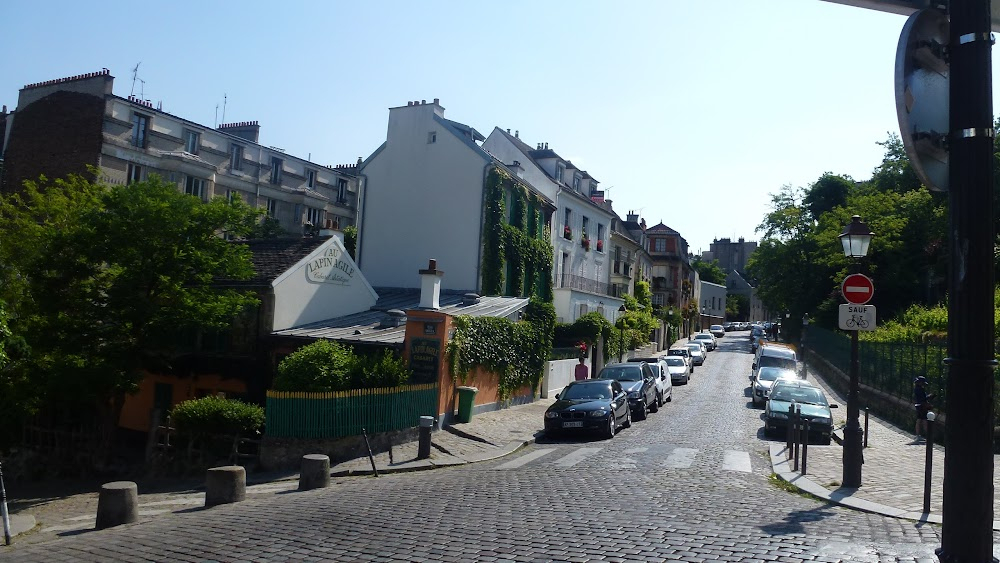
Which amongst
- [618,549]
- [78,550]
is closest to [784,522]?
[618,549]

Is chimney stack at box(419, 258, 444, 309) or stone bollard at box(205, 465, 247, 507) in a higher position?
chimney stack at box(419, 258, 444, 309)

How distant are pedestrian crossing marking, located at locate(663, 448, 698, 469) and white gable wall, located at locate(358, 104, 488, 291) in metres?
15.1

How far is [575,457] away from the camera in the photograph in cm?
→ 1545

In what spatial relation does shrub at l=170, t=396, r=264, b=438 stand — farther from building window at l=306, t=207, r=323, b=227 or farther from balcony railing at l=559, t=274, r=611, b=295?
building window at l=306, t=207, r=323, b=227

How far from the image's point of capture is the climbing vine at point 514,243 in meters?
29.9

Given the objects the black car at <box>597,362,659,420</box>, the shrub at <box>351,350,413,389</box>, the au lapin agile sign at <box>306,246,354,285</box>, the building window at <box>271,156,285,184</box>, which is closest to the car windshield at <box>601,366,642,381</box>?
the black car at <box>597,362,659,420</box>

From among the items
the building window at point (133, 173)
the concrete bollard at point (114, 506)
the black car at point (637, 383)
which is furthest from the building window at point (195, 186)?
the concrete bollard at point (114, 506)

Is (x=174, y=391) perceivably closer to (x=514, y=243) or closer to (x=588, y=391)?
(x=588, y=391)

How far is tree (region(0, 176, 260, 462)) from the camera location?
1792 cm

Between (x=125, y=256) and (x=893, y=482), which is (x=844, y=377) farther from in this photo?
(x=125, y=256)

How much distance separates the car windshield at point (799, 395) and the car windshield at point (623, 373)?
4.72 meters

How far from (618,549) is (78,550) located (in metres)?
6.70

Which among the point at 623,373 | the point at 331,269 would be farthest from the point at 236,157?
the point at 623,373

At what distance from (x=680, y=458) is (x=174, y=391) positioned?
15.8 metres
